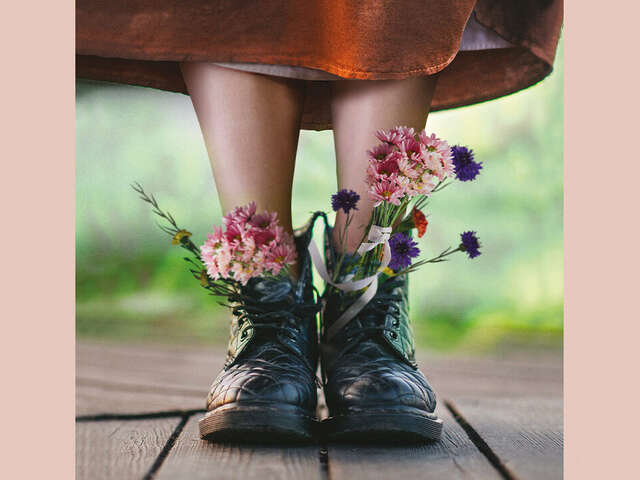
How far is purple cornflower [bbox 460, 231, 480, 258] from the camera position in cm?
65

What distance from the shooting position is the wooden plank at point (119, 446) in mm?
525

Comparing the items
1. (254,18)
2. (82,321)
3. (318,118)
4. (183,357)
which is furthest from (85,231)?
(254,18)

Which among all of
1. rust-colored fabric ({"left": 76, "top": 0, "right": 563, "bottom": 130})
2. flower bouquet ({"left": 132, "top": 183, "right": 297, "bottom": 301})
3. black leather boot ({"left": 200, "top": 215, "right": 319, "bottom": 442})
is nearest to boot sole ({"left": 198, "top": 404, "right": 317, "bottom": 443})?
black leather boot ({"left": 200, "top": 215, "right": 319, "bottom": 442})

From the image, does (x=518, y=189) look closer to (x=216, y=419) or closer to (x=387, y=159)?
(x=387, y=159)

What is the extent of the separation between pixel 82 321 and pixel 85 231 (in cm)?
22

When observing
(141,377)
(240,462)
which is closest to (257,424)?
(240,462)

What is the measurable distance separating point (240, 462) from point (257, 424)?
0.04 metres

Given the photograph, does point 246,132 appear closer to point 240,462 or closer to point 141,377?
point 240,462

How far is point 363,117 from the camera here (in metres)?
0.69

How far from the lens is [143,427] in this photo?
0.68 metres

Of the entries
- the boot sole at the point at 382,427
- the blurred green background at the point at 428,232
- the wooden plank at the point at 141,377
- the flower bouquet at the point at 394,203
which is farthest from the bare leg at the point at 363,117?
the blurred green background at the point at 428,232

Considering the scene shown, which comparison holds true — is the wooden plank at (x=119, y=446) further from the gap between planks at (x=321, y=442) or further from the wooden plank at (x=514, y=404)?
the wooden plank at (x=514, y=404)

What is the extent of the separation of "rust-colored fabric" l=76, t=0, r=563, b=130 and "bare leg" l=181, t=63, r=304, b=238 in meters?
0.04

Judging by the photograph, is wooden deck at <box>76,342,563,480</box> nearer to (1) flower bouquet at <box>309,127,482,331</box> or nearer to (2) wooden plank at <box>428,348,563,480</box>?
(2) wooden plank at <box>428,348,563,480</box>
